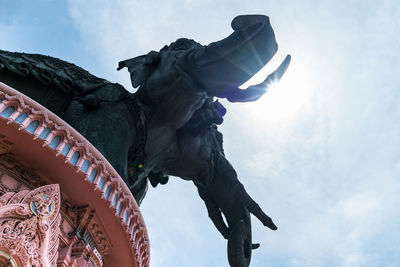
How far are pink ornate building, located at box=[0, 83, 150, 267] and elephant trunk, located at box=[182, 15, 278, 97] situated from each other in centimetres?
376

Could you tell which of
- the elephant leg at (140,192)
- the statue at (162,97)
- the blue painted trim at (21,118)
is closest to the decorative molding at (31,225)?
the blue painted trim at (21,118)

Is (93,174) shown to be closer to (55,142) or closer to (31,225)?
(55,142)

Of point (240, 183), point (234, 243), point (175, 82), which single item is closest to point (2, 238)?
point (175, 82)

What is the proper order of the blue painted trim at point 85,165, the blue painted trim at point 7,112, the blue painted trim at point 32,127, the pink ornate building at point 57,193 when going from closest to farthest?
the pink ornate building at point 57,193
the blue painted trim at point 7,112
the blue painted trim at point 32,127
the blue painted trim at point 85,165

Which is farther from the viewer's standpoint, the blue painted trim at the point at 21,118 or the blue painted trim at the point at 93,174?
the blue painted trim at the point at 93,174

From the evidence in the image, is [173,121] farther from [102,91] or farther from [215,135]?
[215,135]

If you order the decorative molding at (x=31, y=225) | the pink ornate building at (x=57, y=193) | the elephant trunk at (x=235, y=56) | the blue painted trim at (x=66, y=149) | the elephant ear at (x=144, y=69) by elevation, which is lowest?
→ the decorative molding at (x=31, y=225)

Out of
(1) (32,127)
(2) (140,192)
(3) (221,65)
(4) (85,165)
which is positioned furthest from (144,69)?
(1) (32,127)

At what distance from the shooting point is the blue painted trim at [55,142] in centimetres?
690

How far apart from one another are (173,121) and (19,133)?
485cm

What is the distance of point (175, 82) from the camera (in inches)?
418

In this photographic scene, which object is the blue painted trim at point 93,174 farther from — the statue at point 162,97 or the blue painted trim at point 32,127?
the statue at point 162,97

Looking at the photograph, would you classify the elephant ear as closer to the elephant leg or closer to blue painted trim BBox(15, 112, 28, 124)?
the elephant leg

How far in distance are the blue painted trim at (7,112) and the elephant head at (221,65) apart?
14.5 ft
